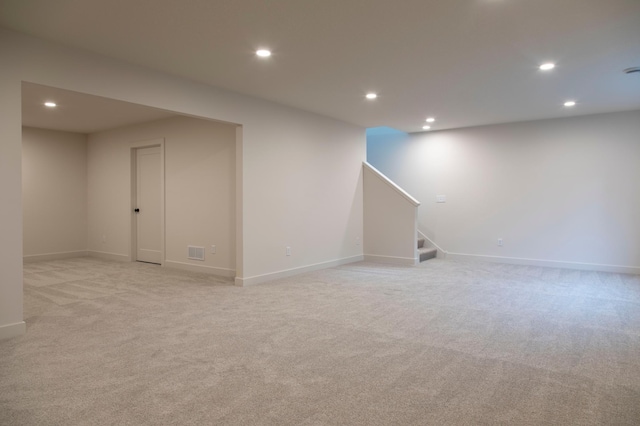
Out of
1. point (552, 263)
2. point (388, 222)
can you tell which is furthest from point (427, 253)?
point (552, 263)

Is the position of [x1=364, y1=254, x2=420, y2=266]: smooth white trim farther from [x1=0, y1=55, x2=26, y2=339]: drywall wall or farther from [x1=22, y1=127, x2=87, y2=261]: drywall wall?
[x1=22, y1=127, x2=87, y2=261]: drywall wall

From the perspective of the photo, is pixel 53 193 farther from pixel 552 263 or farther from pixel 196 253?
pixel 552 263

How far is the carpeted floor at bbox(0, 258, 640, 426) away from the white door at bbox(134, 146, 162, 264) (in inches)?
78.6

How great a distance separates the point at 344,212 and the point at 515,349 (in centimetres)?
455

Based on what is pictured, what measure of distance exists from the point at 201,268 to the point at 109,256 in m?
2.67

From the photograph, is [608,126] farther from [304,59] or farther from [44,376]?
[44,376]

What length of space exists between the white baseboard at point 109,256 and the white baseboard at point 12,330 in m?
4.14

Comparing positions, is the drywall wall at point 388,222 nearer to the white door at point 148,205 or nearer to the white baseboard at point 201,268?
the white baseboard at point 201,268

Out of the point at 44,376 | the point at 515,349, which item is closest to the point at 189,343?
the point at 44,376

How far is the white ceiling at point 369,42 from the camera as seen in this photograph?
3023 mm

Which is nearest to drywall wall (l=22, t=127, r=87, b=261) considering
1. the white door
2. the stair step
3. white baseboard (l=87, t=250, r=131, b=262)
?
white baseboard (l=87, t=250, r=131, b=262)

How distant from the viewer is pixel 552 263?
280 inches

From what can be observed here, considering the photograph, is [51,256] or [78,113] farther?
[51,256]

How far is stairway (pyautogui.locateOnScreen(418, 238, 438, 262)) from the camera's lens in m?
7.74
